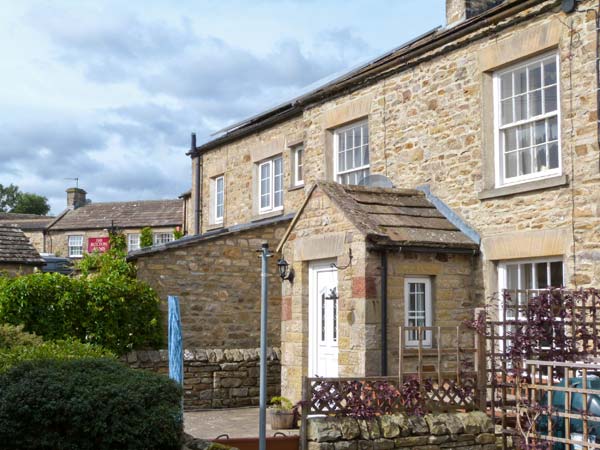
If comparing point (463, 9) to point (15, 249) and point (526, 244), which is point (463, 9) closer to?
point (526, 244)

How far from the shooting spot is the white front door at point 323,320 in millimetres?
12891

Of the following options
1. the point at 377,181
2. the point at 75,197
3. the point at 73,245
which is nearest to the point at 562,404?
the point at 377,181

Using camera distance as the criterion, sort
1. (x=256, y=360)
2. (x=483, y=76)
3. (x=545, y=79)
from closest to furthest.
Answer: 1. (x=545, y=79)
2. (x=483, y=76)
3. (x=256, y=360)

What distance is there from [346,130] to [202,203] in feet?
27.3

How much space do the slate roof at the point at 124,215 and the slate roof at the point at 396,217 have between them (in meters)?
30.4

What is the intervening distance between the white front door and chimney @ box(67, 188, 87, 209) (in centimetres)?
3916

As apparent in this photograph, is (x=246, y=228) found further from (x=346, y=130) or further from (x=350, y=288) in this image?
(x=350, y=288)

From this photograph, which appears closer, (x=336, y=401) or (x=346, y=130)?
(x=336, y=401)

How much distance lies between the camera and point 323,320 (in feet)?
43.3

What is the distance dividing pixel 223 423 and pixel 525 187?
20.1 feet

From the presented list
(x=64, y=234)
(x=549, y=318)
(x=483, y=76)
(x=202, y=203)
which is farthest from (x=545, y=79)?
(x=64, y=234)

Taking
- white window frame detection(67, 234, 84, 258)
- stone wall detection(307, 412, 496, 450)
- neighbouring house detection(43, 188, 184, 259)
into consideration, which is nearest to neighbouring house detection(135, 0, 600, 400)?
stone wall detection(307, 412, 496, 450)

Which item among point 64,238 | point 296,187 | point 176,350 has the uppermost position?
point 64,238

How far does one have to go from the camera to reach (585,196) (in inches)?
428
